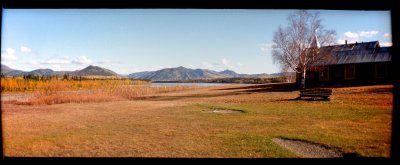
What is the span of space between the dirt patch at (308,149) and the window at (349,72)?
90.6 ft

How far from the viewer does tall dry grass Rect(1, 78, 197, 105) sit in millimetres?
27006

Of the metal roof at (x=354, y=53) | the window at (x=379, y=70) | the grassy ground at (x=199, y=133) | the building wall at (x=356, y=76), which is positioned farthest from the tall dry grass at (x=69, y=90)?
the window at (x=379, y=70)

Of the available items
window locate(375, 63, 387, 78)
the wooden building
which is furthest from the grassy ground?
the wooden building

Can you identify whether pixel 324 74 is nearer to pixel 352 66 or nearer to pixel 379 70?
pixel 352 66

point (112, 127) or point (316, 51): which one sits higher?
point (316, 51)

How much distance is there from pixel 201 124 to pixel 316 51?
80.0 ft

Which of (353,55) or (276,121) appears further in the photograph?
(353,55)

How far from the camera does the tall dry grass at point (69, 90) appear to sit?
1063 inches

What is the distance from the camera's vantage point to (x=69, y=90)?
1312 inches

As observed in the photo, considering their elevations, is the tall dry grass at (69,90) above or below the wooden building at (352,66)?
below

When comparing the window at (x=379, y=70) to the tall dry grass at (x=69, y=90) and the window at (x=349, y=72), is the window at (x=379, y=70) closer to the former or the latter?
the window at (x=349, y=72)
